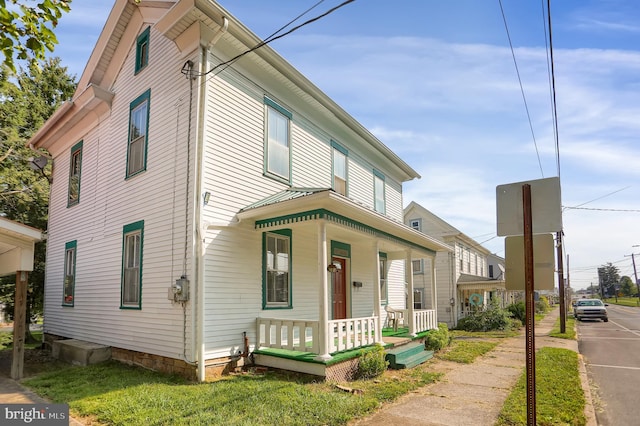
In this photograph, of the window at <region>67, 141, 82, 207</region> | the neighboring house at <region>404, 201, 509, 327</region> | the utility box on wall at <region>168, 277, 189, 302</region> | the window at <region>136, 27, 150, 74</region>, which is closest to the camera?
the utility box on wall at <region>168, 277, 189, 302</region>

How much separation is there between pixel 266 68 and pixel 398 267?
9.78 m

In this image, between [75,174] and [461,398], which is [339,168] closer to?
[461,398]

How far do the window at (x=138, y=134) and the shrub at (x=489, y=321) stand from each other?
1947 cm

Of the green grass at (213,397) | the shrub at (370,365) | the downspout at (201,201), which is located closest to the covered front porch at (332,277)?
the shrub at (370,365)

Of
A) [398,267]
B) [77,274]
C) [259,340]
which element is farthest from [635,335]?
[77,274]

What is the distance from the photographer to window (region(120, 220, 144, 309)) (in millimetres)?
9445

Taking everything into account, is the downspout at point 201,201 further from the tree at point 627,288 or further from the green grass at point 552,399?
the tree at point 627,288

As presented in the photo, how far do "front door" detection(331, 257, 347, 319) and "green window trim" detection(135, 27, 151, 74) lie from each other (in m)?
7.27

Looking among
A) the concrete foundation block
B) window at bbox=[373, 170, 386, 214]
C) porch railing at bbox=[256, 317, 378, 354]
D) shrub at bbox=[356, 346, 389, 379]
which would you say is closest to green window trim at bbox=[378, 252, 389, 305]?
window at bbox=[373, 170, 386, 214]

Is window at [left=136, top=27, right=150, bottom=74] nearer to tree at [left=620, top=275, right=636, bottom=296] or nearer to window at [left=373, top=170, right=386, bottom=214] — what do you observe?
window at [left=373, top=170, right=386, bottom=214]

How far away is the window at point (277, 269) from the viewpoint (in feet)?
31.1

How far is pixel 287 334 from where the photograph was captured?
28.3 ft

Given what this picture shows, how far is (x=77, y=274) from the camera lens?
12070mm

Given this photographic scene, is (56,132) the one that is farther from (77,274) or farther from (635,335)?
(635,335)
